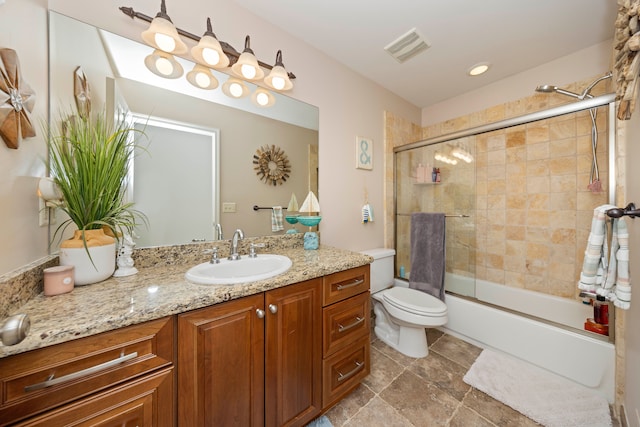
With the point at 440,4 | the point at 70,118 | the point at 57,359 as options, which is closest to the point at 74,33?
the point at 70,118

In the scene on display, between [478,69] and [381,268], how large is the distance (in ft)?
6.48

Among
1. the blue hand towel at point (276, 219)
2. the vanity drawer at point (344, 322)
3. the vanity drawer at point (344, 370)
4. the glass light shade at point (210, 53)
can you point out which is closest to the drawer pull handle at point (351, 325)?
the vanity drawer at point (344, 322)

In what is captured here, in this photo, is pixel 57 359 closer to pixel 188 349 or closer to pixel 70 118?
pixel 188 349

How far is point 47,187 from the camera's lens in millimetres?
802

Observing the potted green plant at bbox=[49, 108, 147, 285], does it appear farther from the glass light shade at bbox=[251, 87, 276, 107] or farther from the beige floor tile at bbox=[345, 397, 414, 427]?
the beige floor tile at bbox=[345, 397, 414, 427]

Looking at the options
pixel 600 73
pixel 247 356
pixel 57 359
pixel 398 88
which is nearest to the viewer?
pixel 57 359

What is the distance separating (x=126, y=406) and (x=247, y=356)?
0.36m

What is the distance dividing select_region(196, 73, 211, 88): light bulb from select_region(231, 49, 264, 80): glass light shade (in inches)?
6.2

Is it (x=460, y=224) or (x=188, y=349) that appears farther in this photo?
(x=460, y=224)

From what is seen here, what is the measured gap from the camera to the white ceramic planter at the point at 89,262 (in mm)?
818

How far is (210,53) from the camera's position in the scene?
1.15m

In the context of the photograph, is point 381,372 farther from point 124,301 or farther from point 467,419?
point 124,301

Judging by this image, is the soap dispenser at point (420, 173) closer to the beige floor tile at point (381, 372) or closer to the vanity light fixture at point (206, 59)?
the vanity light fixture at point (206, 59)

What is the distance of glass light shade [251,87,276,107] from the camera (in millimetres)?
1408
